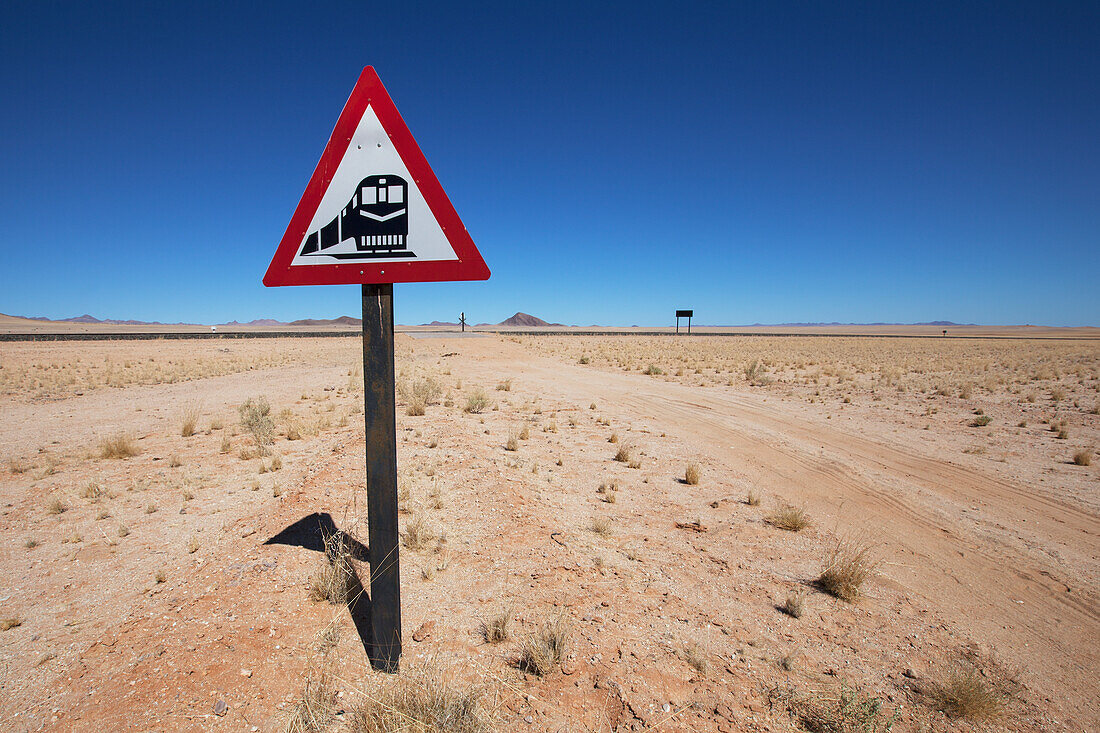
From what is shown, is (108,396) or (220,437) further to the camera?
(108,396)

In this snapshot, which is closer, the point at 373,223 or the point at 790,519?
the point at 373,223

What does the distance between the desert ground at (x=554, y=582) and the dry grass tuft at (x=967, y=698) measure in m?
0.01

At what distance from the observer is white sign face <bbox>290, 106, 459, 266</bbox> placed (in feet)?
7.14

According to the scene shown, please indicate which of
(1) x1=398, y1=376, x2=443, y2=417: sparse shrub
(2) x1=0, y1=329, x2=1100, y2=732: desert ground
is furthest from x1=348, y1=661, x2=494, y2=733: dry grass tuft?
(1) x1=398, y1=376, x2=443, y2=417: sparse shrub

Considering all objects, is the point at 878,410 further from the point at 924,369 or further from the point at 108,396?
the point at 108,396

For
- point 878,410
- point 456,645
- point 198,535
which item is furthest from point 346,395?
point 878,410

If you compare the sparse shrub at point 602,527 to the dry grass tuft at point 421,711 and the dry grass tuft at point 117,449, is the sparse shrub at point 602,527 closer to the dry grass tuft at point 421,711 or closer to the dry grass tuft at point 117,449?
the dry grass tuft at point 421,711

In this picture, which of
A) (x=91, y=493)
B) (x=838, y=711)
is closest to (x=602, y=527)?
(x=838, y=711)

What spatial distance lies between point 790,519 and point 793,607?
1.60m

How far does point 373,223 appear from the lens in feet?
7.18

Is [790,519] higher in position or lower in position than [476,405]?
lower

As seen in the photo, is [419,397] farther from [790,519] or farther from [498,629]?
[498,629]

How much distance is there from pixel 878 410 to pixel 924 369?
14263mm

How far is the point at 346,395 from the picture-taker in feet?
40.2
